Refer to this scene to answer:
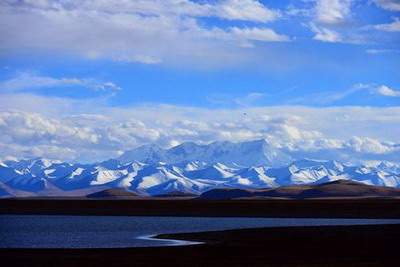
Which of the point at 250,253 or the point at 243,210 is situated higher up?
the point at 243,210

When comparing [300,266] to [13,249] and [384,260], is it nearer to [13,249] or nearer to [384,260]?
[384,260]

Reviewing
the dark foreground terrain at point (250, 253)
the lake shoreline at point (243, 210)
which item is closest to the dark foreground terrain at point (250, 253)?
the dark foreground terrain at point (250, 253)

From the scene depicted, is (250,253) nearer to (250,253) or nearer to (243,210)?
(250,253)

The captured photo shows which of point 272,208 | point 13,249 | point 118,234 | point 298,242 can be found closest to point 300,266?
point 298,242

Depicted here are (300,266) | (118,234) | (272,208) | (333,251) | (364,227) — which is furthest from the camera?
(272,208)

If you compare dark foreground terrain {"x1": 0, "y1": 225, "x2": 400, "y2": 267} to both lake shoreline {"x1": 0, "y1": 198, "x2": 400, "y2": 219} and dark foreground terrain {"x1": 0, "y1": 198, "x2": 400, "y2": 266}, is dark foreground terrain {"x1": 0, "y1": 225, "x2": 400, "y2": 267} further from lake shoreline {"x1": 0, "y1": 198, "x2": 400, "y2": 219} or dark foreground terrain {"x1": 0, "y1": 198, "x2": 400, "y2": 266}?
lake shoreline {"x1": 0, "y1": 198, "x2": 400, "y2": 219}

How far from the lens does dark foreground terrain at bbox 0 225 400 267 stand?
1679 inches

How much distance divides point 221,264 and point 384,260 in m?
8.61

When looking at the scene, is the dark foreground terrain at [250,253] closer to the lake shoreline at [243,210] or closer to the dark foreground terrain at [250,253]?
the dark foreground terrain at [250,253]

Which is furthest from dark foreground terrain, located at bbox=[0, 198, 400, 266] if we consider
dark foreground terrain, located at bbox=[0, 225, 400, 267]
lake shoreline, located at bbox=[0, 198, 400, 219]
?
lake shoreline, located at bbox=[0, 198, 400, 219]

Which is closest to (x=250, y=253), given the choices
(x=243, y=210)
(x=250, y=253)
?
(x=250, y=253)

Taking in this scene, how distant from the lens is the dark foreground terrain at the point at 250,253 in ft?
140

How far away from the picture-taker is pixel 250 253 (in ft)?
160

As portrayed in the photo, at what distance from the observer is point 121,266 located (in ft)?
135
